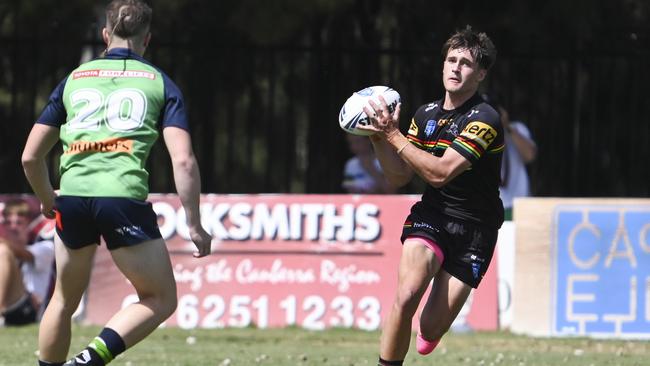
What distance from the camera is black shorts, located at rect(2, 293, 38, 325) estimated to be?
1080 cm

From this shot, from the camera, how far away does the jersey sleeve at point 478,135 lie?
6.42 metres

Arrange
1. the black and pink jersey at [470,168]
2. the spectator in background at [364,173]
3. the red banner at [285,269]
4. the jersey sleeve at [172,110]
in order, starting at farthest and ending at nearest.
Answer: the spectator in background at [364,173] → the red banner at [285,269] → the black and pink jersey at [470,168] → the jersey sleeve at [172,110]

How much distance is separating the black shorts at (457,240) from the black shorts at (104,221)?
1482mm

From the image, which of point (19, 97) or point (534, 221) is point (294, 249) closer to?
point (534, 221)

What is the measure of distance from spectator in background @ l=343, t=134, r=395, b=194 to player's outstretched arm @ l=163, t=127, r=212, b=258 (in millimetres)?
6070

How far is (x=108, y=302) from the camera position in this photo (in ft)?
36.0

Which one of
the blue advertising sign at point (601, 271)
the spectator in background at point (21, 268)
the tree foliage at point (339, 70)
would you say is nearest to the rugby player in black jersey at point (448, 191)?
the blue advertising sign at point (601, 271)

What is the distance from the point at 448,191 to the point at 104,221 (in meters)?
1.87

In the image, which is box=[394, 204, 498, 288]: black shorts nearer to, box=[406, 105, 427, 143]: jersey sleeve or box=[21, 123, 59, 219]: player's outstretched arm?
box=[406, 105, 427, 143]: jersey sleeve

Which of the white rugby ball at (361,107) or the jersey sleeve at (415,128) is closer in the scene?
the white rugby ball at (361,107)

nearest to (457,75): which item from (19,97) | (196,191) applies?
(196,191)

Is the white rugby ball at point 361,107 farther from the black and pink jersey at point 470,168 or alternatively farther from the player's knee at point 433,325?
the player's knee at point 433,325

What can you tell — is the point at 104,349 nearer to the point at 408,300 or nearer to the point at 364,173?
the point at 408,300

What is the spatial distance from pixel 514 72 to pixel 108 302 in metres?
4.62
